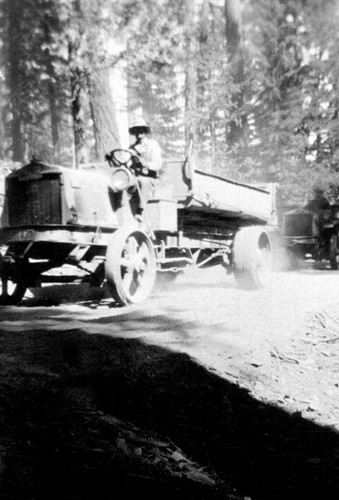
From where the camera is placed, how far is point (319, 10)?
24.9 metres

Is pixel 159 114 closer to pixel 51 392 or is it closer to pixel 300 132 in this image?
pixel 300 132

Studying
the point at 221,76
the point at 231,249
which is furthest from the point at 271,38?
the point at 231,249

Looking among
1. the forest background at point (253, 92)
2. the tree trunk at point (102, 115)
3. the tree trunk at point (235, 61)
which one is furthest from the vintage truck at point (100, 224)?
the tree trunk at point (235, 61)

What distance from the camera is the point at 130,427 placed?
2.85 meters

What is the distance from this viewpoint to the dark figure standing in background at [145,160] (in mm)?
6867

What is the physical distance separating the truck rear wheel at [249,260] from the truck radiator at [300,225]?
715 centimetres

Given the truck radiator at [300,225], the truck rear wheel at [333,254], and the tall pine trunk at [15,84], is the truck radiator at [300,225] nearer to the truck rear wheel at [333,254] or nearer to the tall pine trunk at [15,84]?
the truck rear wheel at [333,254]

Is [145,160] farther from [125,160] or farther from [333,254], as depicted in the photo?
[333,254]

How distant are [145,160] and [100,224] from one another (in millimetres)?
1408

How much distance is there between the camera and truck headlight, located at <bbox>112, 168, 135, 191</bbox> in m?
6.52

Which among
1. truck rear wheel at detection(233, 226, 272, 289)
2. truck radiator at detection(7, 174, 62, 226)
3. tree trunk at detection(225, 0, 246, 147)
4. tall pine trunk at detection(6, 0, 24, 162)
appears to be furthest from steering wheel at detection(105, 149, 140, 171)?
tall pine trunk at detection(6, 0, 24, 162)

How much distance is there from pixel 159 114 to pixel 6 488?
126 feet

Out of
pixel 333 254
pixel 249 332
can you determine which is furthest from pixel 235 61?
pixel 249 332

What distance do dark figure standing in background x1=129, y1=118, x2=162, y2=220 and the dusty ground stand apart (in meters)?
2.11
